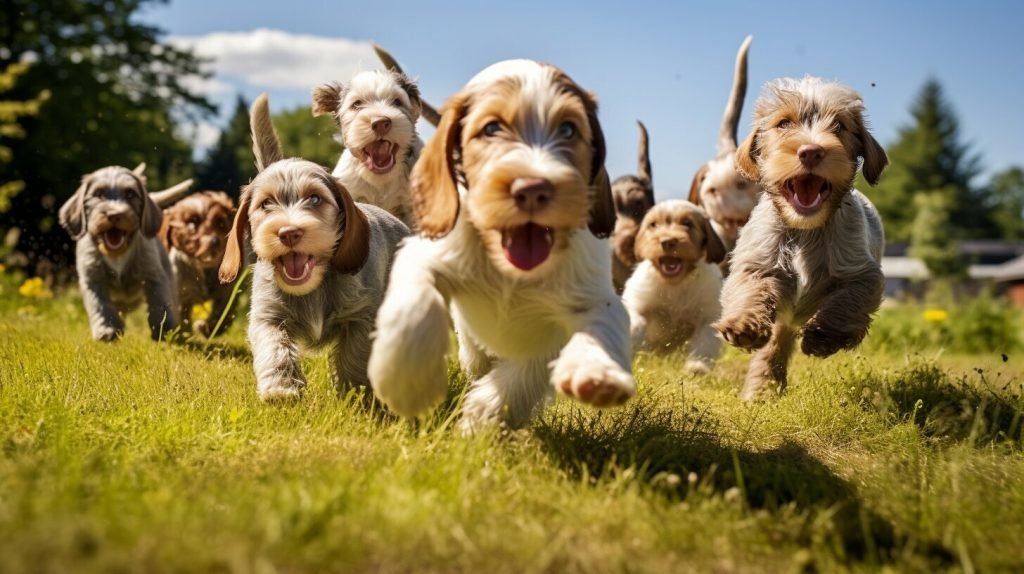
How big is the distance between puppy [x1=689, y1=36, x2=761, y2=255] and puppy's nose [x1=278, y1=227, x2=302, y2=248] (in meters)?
4.77

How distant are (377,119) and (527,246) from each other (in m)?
3.70

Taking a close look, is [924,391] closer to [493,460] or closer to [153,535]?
[493,460]

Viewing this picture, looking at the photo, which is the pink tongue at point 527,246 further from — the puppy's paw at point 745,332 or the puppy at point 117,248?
the puppy at point 117,248

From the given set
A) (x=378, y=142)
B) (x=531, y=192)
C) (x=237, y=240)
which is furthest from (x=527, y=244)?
(x=378, y=142)

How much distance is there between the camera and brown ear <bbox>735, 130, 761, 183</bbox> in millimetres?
5820

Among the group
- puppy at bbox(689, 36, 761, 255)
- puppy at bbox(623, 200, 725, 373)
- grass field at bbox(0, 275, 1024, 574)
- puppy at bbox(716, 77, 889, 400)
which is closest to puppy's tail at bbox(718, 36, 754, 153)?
puppy at bbox(689, 36, 761, 255)

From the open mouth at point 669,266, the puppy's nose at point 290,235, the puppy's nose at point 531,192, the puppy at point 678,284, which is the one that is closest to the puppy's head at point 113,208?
the puppy's nose at point 290,235

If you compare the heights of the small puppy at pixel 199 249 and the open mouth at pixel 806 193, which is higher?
the open mouth at pixel 806 193

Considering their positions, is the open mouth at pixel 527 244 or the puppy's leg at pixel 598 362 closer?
the puppy's leg at pixel 598 362

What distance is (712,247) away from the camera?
7.73 m

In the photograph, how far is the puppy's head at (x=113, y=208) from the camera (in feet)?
25.1

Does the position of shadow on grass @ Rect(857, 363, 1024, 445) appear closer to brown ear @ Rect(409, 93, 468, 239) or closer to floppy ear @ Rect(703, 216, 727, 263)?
floppy ear @ Rect(703, 216, 727, 263)

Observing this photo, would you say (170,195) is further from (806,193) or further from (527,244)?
(527,244)

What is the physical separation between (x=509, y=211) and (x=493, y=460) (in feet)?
3.66
